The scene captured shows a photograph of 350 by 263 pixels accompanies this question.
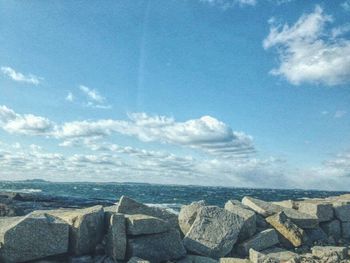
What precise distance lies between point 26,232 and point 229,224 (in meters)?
5.50

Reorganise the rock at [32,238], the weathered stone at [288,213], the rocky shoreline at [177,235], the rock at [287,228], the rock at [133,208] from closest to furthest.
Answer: the rock at [32,238] < the rocky shoreline at [177,235] < the rock at [133,208] < the rock at [287,228] < the weathered stone at [288,213]

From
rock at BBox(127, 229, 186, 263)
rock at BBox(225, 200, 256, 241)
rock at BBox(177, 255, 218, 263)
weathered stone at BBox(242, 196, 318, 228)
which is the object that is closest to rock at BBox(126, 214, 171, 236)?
rock at BBox(127, 229, 186, 263)

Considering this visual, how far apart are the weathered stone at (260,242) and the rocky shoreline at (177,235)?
0.03 meters

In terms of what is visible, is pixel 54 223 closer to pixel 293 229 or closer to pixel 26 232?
pixel 26 232

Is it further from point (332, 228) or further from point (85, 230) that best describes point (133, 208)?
point (332, 228)

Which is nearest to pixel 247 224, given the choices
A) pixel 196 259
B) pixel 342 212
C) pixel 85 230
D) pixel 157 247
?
pixel 196 259

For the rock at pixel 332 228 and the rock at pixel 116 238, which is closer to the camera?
the rock at pixel 116 238

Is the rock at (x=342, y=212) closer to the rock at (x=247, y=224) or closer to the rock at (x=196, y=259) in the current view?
the rock at (x=247, y=224)

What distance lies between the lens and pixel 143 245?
10.6 m

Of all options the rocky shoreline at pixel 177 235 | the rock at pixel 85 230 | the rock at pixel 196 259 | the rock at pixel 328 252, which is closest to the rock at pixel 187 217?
the rocky shoreline at pixel 177 235

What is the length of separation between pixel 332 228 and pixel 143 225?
7879 mm

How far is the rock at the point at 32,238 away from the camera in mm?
9344

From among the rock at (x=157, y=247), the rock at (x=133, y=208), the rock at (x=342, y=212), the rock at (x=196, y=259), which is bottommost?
the rock at (x=196, y=259)

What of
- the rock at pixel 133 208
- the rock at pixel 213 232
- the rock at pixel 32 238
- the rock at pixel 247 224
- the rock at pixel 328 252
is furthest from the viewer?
the rock at pixel 247 224
